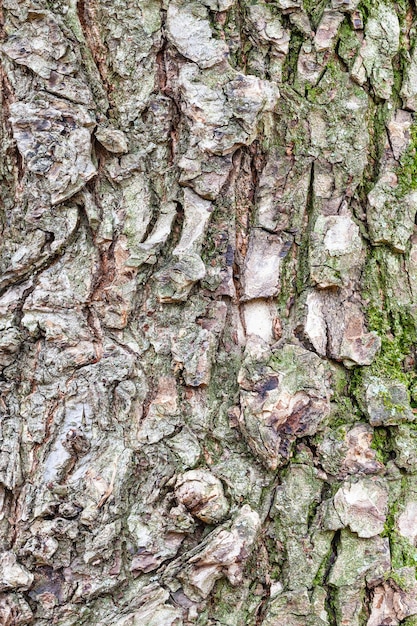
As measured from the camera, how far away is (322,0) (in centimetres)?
130

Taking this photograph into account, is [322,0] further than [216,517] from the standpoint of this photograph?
Yes

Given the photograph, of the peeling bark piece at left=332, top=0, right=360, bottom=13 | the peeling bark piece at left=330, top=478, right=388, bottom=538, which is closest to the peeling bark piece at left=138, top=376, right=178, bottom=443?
the peeling bark piece at left=330, top=478, right=388, bottom=538

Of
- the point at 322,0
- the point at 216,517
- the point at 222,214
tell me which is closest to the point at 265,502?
the point at 216,517

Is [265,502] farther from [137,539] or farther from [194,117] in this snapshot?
[194,117]

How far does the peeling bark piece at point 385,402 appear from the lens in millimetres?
1246

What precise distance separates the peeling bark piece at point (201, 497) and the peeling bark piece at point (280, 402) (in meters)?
0.11

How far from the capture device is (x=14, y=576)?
3.81 ft

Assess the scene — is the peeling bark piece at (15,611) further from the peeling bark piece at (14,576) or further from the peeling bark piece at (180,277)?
the peeling bark piece at (180,277)

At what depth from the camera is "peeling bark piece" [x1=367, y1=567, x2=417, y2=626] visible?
120cm

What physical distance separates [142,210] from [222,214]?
0.16m

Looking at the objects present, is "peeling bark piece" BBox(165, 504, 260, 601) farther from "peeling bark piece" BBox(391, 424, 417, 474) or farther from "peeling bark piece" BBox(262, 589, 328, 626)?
"peeling bark piece" BBox(391, 424, 417, 474)

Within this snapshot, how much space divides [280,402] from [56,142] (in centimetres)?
66

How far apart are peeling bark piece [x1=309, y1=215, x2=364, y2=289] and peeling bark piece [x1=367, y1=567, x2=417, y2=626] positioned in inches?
22.9

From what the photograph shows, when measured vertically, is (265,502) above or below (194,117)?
below
